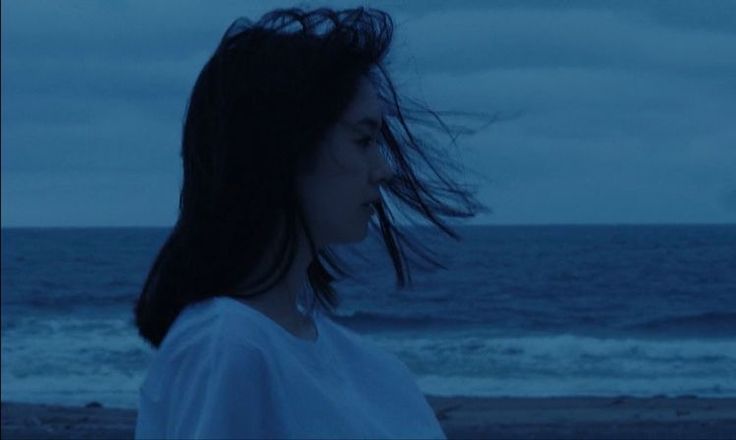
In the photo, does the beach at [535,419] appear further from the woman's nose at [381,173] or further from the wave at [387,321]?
the woman's nose at [381,173]

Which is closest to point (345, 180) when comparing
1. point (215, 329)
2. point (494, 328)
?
point (215, 329)

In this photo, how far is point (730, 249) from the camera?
2.75 meters

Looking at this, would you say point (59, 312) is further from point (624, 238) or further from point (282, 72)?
point (282, 72)

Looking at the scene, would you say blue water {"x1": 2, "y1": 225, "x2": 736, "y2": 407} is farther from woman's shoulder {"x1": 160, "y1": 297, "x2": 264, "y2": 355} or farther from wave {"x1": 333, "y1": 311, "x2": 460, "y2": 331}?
woman's shoulder {"x1": 160, "y1": 297, "x2": 264, "y2": 355}

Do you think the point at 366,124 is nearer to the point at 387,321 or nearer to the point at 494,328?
the point at 494,328

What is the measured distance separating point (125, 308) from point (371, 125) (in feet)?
102

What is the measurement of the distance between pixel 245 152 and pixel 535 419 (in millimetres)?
12786

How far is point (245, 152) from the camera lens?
1478 millimetres

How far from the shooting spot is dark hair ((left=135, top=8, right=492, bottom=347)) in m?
1.48

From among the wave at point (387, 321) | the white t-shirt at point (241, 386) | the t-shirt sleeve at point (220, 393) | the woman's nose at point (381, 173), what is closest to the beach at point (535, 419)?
the wave at point (387, 321)

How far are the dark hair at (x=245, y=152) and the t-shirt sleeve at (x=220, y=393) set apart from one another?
0.15 m

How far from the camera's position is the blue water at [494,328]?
1769 centimetres

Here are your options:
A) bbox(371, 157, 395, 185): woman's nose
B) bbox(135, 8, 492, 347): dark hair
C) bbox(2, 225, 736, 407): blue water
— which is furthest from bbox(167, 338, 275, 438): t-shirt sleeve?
bbox(2, 225, 736, 407): blue water

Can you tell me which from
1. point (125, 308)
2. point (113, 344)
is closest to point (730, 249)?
point (113, 344)
